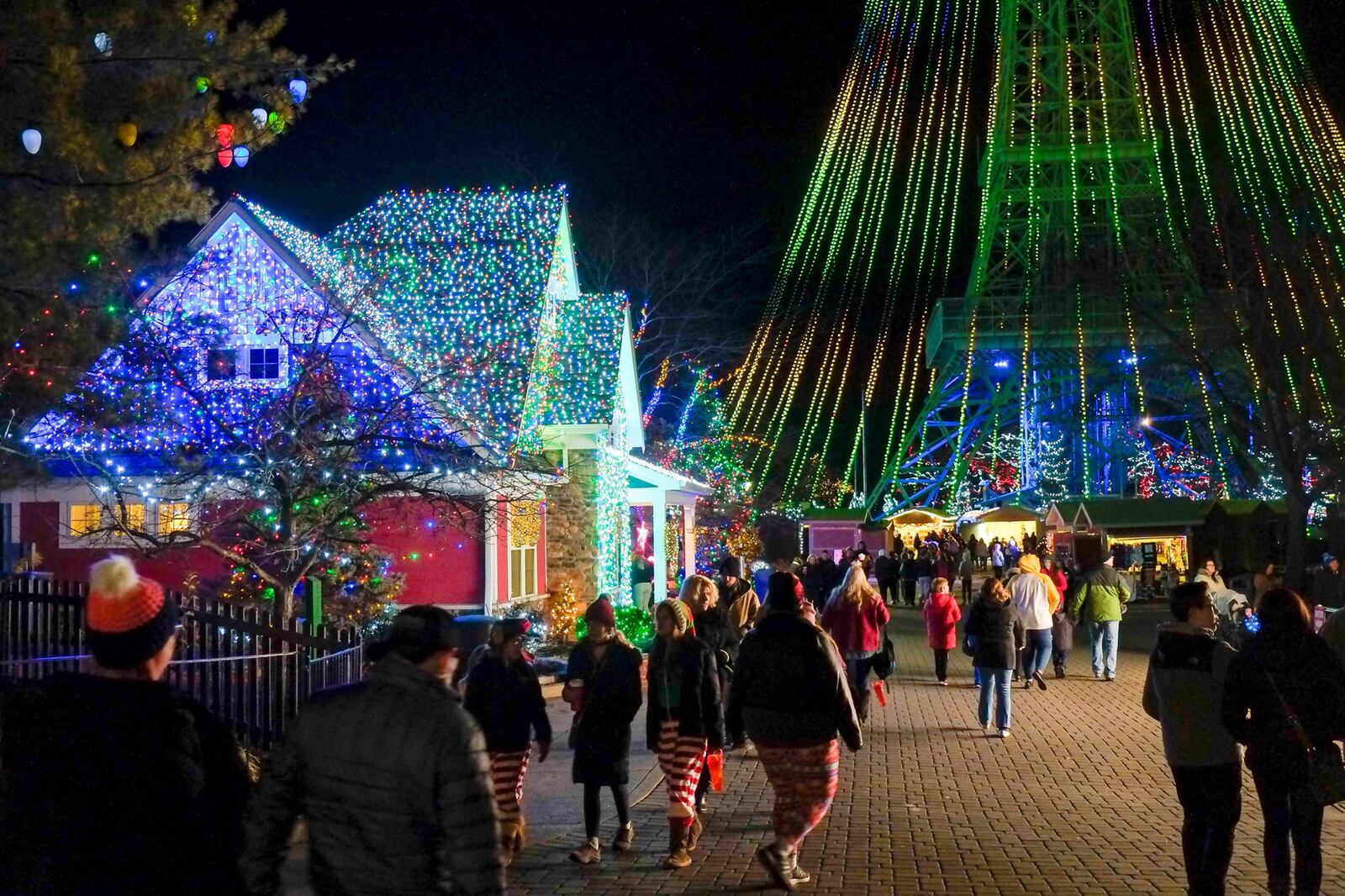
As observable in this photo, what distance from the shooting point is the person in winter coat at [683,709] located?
8430mm

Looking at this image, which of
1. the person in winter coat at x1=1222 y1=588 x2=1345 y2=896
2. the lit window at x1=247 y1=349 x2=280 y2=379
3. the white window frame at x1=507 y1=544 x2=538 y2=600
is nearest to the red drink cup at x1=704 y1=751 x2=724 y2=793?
the person in winter coat at x1=1222 y1=588 x2=1345 y2=896

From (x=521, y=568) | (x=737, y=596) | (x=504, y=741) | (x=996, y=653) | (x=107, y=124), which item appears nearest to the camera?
(x=504, y=741)

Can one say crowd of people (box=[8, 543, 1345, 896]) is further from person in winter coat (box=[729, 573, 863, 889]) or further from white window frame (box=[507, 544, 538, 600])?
white window frame (box=[507, 544, 538, 600])

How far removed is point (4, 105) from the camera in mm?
10930

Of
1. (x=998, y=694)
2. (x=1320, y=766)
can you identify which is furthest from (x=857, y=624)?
(x=1320, y=766)

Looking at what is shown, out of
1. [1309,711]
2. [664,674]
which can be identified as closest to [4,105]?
[664,674]

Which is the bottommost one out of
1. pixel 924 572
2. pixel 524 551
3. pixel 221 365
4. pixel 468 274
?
pixel 924 572

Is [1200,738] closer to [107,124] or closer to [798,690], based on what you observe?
[798,690]

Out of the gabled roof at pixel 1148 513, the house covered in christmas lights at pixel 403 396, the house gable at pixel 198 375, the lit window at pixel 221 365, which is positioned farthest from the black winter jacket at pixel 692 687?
the gabled roof at pixel 1148 513

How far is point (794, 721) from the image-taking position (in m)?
7.47

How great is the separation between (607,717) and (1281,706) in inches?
153

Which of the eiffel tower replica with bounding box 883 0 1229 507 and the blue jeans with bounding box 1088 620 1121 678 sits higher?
the eiffel tower replica with bounding box 883 0 1229 507

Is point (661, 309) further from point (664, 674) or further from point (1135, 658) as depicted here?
point (664, 674)

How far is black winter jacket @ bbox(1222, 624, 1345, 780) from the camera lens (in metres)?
6.48
